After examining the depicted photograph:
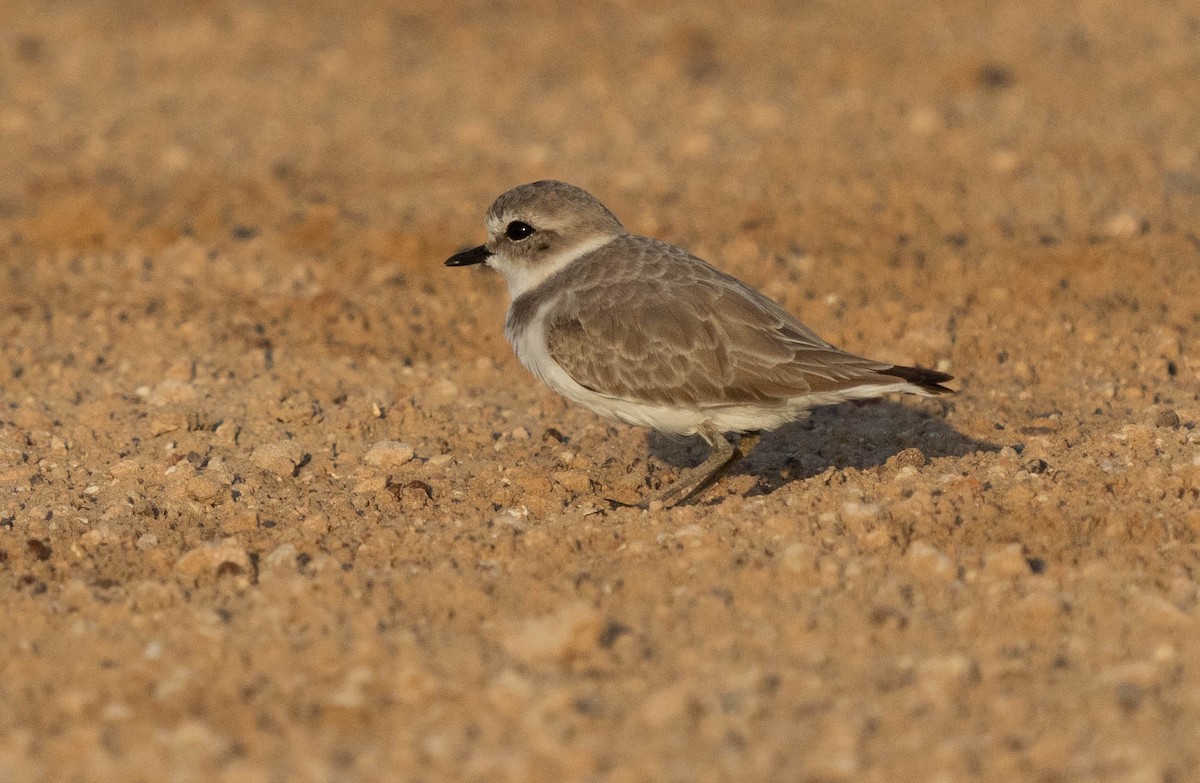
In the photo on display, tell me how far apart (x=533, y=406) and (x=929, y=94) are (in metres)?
6.87

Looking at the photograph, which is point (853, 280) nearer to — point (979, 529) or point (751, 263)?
point (751, 263)

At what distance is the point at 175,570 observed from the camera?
5598 mm

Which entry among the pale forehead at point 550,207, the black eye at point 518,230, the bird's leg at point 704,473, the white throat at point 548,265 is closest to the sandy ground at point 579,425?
the bird's leg at point 704,473

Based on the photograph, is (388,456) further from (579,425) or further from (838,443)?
(838,443)

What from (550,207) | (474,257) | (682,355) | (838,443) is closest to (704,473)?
(682,355)

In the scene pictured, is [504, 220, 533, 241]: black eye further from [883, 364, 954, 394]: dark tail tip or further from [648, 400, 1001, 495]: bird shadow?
[883, 364, 954, 394]: dark tail tip

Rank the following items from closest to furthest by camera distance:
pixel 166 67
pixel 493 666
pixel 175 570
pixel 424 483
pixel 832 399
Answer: pixel 493 666
pixel 175 570
pixel 832 399
pixel 424 483
pixel 166 67

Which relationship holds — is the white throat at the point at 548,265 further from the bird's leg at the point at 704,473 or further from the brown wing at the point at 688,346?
the bird's leg at the point at 704,473

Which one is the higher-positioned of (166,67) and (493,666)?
(166,67)

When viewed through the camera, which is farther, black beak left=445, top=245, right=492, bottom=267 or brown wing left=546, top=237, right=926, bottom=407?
black beak left=445, top=245, right=492, bottom=267

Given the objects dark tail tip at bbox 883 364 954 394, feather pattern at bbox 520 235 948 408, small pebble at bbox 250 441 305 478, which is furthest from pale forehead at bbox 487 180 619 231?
dark tail tip at bbox 883 364 954 394

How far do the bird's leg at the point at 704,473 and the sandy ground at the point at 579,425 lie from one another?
295mm

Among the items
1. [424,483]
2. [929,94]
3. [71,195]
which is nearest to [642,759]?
[424,483]

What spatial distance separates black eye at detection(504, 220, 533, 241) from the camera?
22.7 ft
